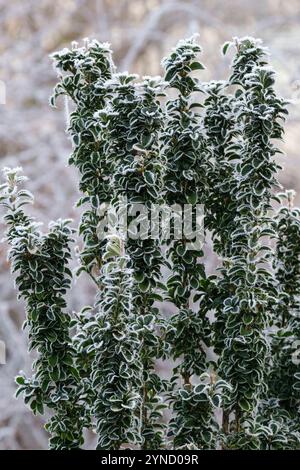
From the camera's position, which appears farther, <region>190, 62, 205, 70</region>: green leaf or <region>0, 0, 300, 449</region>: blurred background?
<region>0, 0, 300, 449</region>: blurred background

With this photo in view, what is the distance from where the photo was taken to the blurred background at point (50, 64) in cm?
360

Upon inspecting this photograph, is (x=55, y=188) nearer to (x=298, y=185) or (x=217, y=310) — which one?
(x=298, y=185)

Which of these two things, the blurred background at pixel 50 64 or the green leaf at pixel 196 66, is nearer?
the green leaf at pixel 196 66

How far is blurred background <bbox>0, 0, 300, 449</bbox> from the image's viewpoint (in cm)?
360

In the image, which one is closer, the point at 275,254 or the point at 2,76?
the point at 275,254

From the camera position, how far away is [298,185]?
385 centimetres

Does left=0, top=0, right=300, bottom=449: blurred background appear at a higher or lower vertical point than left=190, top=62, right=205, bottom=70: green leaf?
higher

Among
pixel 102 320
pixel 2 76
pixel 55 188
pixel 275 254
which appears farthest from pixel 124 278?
pixel 2 76

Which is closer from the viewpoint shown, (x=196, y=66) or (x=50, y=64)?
(x=196, y=66)

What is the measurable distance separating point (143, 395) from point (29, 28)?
Answer: 3.29 meters

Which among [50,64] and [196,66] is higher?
[50,64]

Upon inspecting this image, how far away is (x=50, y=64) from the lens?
402cm

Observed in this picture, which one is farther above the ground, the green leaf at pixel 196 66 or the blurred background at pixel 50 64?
the blurred background at pixel 50 64

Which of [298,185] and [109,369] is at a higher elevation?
[298,185]
